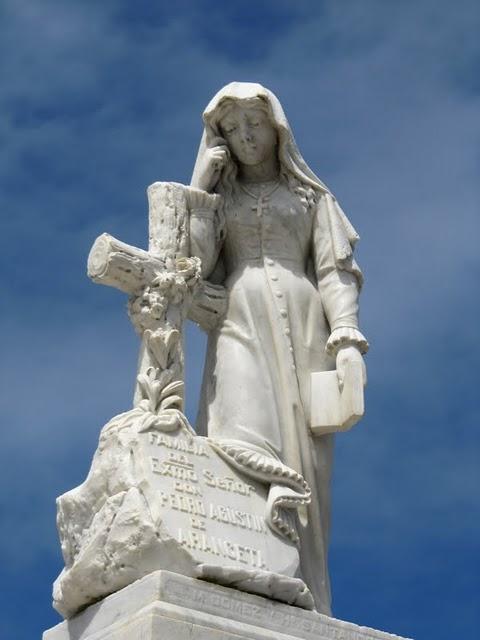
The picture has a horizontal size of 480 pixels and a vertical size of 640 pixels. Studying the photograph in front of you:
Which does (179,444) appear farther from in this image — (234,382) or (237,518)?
(234,382)

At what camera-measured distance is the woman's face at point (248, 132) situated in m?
11.6

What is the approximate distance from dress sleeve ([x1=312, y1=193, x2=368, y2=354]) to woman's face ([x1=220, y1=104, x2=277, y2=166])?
591 mm

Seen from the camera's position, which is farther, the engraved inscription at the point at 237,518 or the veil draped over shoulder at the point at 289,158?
the veil draped over shoulder at the point at 289,158

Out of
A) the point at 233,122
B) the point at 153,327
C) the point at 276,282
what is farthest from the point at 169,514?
the point at 233,122

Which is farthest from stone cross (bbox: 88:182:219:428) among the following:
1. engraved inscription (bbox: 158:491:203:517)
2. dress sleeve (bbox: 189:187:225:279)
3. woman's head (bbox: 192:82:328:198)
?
woman's head (bbox: 192:82:328:198)

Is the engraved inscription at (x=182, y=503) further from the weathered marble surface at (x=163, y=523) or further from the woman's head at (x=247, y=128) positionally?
the woman's head at (x=247, y=128)

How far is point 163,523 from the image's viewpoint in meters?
9.86

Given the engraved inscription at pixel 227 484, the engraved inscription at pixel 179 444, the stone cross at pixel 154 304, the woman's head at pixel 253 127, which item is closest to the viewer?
the engraved inscription at pixel 179 444

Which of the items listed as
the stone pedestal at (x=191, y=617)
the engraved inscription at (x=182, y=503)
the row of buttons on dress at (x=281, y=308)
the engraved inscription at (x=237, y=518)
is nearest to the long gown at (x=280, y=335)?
the row of buttons on dress at (x=281, y=308)

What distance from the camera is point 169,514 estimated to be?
32.7 feet

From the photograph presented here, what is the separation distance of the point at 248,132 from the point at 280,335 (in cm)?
149

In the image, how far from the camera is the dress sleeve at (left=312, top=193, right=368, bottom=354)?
1141cm

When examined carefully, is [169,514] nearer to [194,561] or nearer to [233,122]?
[194,561]

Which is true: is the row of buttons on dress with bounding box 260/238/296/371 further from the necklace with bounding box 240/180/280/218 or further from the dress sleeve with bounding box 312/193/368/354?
the dress sleeve with bounding box 312/193/368/354
